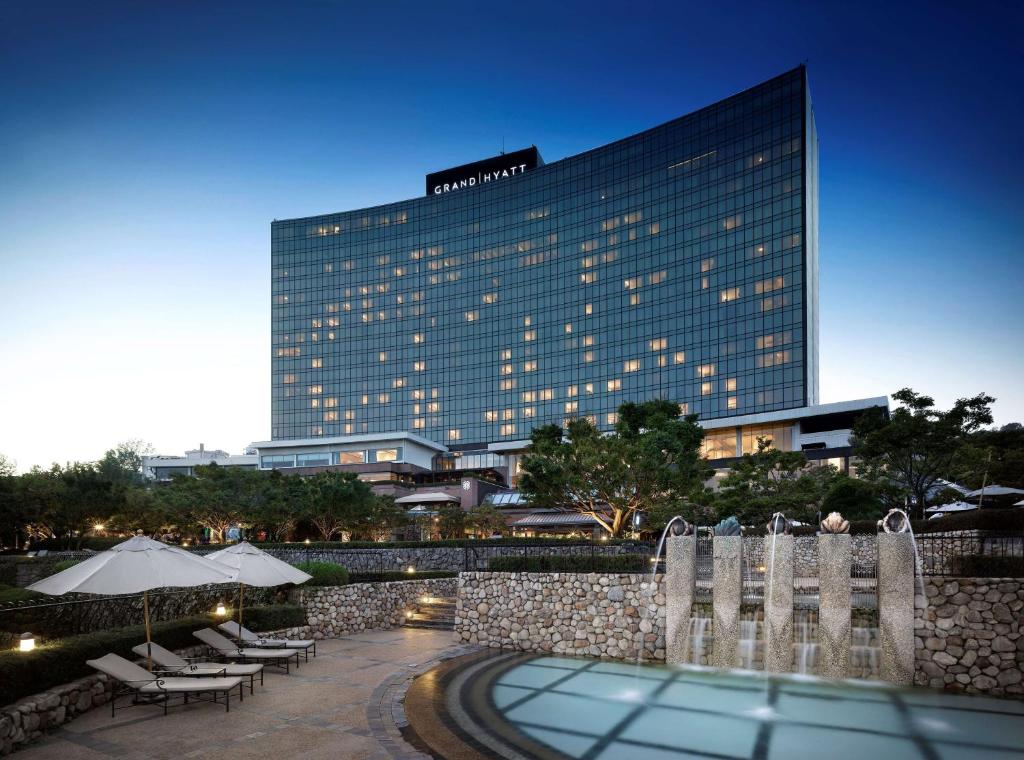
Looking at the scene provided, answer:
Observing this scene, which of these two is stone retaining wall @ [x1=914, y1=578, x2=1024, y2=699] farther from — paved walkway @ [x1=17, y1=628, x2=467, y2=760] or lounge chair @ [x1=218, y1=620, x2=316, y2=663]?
lounge chair @ [x1=218, y1=620, x2=316, y2=663]

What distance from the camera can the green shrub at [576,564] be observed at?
19.1 meters

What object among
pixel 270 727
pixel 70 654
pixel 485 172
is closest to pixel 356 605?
pixel 70 654

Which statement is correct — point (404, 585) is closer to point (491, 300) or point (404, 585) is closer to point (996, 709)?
point (996, 709)

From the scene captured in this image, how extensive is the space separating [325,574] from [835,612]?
15878 mm

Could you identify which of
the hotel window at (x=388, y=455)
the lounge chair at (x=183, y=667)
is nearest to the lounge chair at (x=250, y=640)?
the lounge chair at (x=183, y=667)

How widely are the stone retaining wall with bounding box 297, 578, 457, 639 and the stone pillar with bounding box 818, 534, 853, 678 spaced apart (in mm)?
14666

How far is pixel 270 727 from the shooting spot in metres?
10.3

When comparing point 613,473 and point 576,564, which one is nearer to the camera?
point 576,564

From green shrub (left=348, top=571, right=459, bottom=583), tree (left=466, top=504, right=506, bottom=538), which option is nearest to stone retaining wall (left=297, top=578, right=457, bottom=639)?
green shrub (left=348, top=571, right=459, bottom=583)

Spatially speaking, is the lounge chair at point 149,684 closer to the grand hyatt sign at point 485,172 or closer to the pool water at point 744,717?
the pool water at point 744,717

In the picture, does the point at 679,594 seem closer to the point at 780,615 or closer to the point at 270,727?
the point at 780,615

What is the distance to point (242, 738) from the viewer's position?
9.72 metres

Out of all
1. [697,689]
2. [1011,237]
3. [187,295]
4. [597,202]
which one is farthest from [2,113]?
[187,295]

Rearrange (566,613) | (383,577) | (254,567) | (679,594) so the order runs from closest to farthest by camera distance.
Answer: (254,567) < (679,594) < (566,613) < (383,577)
